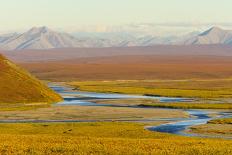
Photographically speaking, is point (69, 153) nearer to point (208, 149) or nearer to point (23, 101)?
point (208, 149)

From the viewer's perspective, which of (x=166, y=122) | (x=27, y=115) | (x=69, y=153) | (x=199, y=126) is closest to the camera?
(x=69, y=153)

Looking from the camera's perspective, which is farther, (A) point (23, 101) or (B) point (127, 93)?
(B) point (127, 93)

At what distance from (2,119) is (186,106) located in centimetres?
3740

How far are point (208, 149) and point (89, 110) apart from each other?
59.1 meters

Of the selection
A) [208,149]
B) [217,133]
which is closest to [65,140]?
[208,149]

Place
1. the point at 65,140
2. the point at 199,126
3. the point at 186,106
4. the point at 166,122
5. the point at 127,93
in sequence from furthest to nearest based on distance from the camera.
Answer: the point at 127,93 < the point at 186,106 < the point at 166,122 < the point at 199,126 < the point at 65,140

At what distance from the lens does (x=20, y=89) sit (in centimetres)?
12350

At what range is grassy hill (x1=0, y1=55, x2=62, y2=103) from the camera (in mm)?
119812

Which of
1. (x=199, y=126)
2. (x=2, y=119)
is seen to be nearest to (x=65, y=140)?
(x=199, y=126)

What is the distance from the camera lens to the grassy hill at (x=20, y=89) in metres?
120

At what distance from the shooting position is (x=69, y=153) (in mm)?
36438

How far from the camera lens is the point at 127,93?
153m

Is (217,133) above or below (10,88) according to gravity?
below

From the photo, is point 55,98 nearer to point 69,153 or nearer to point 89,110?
point 89,110
